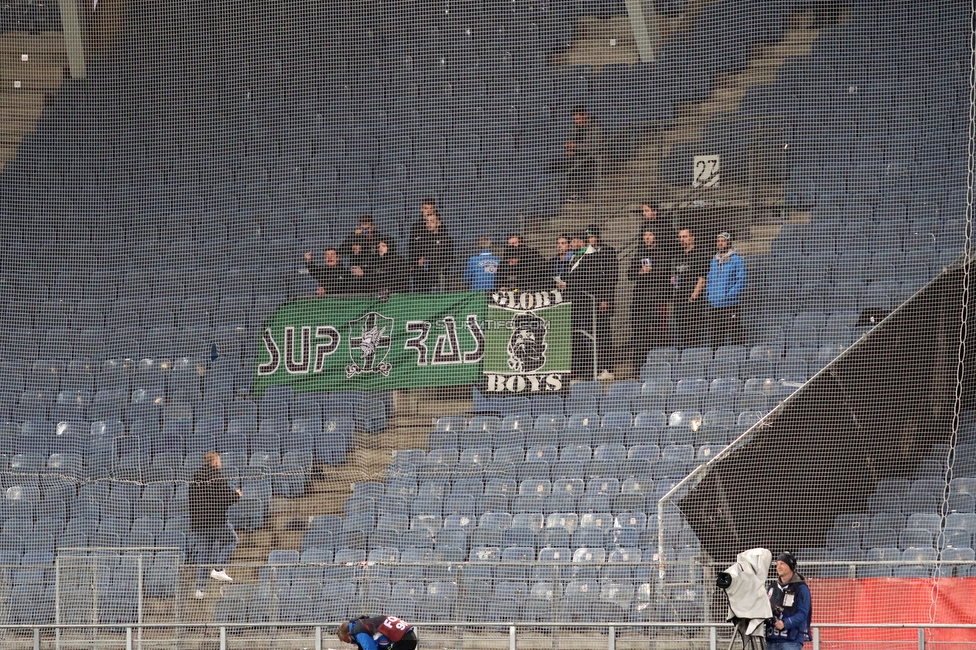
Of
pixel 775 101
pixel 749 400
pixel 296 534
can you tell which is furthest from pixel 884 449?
pixel 296 534

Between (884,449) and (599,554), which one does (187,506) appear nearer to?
(599,554)

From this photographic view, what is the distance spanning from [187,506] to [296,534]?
104 cm

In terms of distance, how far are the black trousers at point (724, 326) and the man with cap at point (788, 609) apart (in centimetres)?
450

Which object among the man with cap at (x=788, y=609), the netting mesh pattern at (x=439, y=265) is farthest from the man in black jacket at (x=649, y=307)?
the man with cap at (x=788, y=609)

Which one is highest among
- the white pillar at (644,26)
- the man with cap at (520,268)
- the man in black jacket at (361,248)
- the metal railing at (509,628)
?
the white pillar at (644,26)

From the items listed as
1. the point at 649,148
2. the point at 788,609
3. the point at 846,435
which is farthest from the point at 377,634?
the point at 649,148

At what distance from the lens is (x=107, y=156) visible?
1423 centimetres

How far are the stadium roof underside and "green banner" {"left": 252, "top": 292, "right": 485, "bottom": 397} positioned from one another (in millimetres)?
2805

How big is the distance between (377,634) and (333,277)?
19.7 ft

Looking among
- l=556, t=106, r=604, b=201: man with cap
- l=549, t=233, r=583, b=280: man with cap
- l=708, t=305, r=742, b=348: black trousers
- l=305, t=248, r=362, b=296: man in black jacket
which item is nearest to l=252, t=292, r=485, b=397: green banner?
l=305, t=248, r=362, b=296: man in black jacket

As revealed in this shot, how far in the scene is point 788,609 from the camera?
7.50m

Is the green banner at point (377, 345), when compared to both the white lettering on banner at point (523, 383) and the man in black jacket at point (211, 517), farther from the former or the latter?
the man in black jacket at point (211, 517)

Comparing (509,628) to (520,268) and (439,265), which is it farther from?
(439,265)

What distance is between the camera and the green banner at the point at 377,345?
12.4 m
